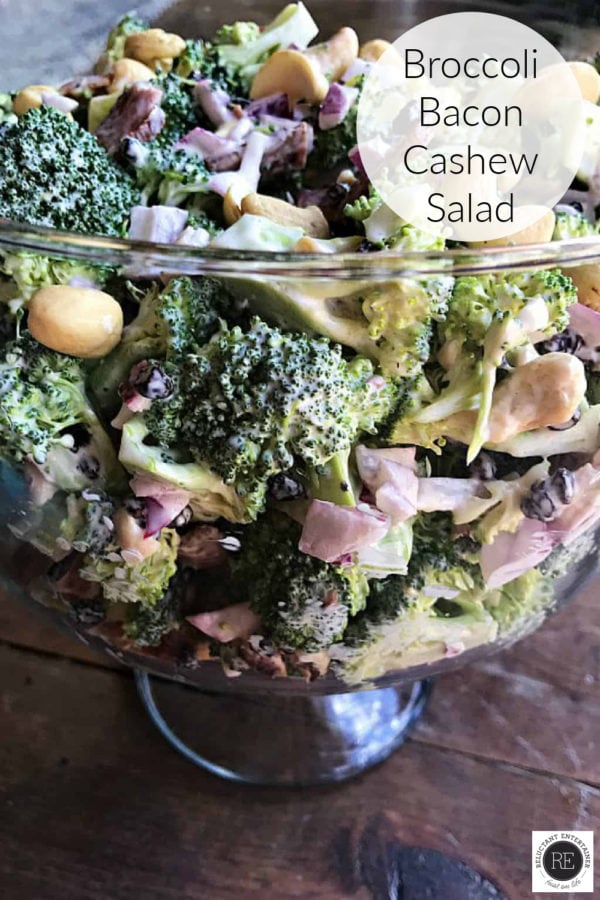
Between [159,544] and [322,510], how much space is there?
9cm

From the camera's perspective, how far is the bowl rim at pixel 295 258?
0.34 meters

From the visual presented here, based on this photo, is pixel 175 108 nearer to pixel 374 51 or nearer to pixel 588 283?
pixel 374 51

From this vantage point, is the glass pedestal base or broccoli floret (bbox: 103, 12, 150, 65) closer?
the glass pedestal base

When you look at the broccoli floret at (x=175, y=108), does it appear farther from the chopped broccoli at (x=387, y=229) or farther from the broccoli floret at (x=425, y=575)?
the broccoli floret at (x=425, y=575)

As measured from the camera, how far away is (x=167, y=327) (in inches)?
16.4

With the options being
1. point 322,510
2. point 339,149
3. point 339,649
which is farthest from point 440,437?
point 339,149

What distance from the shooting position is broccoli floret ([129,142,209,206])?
0.57 meters

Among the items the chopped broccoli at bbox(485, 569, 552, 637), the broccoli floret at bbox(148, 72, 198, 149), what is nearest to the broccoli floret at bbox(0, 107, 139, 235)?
the broccoli floret at bbox(148, 72, 198, 149)

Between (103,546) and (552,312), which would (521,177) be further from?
(103,546)

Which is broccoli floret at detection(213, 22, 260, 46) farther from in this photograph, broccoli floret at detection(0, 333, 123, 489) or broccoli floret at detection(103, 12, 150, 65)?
broccoli floret at detection(0, 333, 123, 489)

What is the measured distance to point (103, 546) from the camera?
464mm

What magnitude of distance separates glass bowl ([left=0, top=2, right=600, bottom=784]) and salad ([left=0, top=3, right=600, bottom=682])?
12mm

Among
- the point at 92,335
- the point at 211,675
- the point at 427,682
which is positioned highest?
the point at 92,335

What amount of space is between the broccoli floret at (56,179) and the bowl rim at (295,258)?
0.56 feet
